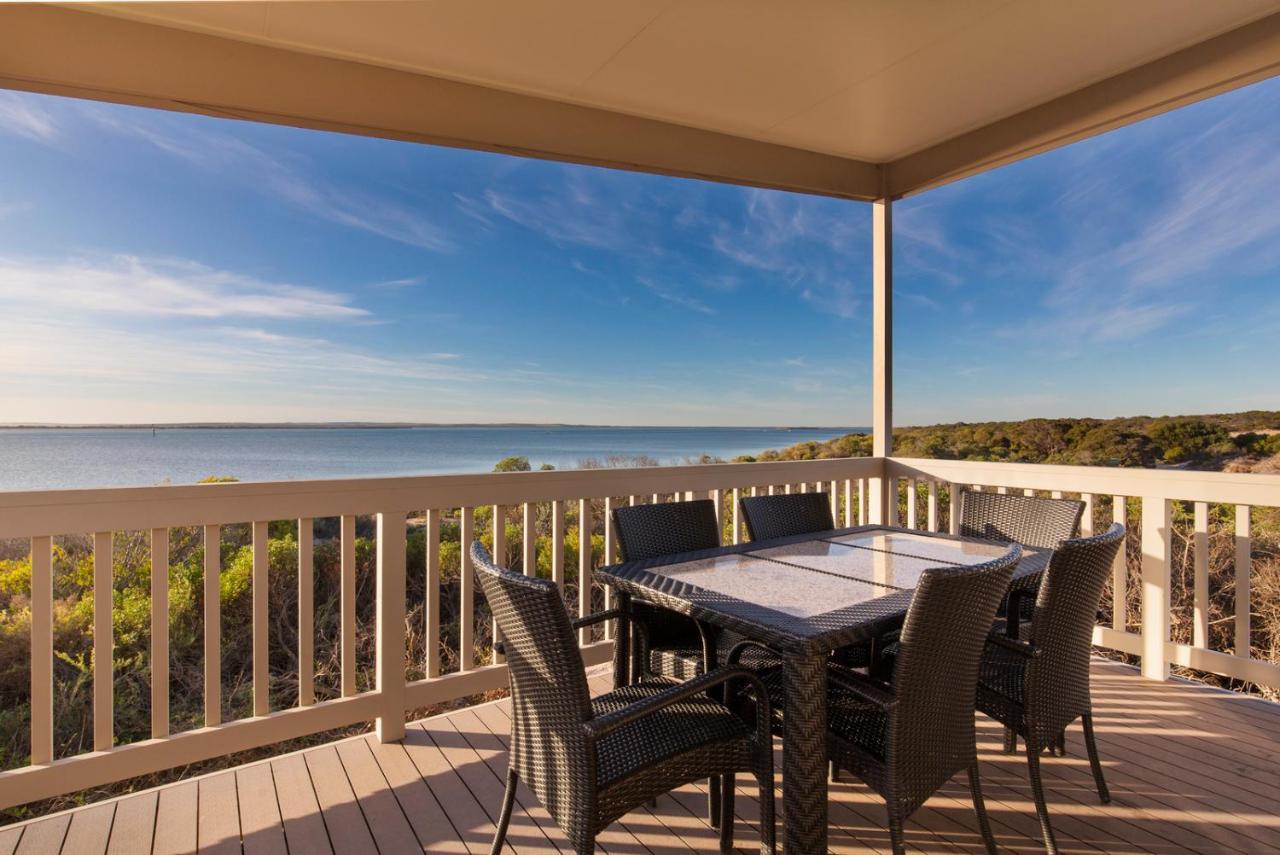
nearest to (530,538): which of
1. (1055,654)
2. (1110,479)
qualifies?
(1055,654)

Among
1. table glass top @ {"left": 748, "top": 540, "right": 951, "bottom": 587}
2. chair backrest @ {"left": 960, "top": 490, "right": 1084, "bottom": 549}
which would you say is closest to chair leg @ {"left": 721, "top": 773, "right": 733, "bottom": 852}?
table glass top @ {"left": 748, "top": 540, "right": 951, "bottom": 587}

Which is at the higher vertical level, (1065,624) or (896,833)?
(1065,624)

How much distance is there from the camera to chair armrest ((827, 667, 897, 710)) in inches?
57.8

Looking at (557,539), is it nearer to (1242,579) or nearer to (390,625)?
(390,625)

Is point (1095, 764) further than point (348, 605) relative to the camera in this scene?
No

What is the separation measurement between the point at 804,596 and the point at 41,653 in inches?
98.0

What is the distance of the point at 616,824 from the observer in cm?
209

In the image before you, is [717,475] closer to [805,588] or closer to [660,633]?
[660,633]

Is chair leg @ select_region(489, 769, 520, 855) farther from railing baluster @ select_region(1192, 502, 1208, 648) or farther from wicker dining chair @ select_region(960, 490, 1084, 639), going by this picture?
railing baluster @ select_region(1192, 502, 1208, 648)

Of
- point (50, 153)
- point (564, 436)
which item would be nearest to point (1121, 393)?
point (564, 436)

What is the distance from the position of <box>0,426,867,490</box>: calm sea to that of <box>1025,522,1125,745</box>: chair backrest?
19.5 m

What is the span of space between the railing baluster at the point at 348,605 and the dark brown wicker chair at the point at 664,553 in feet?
3.67

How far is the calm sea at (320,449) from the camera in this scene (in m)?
18.8

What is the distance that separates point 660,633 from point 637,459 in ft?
68.9
